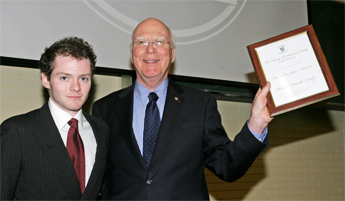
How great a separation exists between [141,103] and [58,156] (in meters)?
0.66

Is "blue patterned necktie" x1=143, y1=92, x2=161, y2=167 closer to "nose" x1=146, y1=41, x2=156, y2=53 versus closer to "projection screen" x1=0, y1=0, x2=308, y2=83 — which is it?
"nose" x1=146, y1=41, x2=156, y2=53

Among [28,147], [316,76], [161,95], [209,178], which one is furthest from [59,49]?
[209,178]

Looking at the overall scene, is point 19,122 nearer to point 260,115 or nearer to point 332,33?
point 260,115

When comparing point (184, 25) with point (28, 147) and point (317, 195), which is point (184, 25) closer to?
point (28, 147)

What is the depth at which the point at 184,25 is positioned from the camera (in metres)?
3.57

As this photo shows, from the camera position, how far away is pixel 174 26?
138 inches

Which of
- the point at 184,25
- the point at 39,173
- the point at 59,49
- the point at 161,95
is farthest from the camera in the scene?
the point at 184,25

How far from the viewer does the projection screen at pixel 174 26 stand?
287 cm

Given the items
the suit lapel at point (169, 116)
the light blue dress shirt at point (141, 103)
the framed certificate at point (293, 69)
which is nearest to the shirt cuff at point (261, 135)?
the framed certificate at point (293, 69)

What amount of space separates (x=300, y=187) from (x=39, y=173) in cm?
446

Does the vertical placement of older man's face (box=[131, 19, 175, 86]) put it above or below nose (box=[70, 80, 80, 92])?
above

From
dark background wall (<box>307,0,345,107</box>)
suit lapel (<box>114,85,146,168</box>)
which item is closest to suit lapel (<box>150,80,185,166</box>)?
suit lapel (<box>114,85,146,168</box>)

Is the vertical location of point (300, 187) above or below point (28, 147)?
below

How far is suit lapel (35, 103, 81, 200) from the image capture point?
5.15 ft
